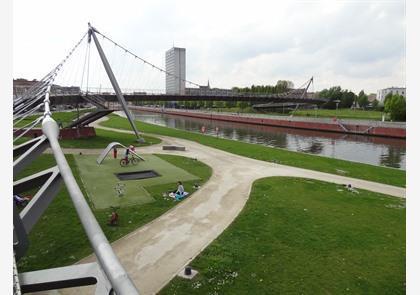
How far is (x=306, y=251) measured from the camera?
39.5 feet

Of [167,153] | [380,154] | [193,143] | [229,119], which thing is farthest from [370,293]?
[229,119]

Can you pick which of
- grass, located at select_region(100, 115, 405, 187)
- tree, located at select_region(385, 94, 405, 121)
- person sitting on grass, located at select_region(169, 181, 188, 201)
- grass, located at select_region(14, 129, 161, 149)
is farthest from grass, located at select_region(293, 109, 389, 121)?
person sitting on grass, located at select_region(169, 181, 188, 201)

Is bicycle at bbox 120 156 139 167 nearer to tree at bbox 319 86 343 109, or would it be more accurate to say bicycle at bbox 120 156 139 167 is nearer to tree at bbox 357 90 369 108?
tree at bbox 319 86 343 109

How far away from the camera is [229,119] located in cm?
9800

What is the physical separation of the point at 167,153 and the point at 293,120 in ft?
163

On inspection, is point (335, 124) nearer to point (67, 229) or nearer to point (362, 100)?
point (67, 229)

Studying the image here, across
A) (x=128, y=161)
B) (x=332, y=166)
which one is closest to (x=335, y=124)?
(x=332, y=166)

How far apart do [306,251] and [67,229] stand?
988cm

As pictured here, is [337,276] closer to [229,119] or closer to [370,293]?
[370,293]

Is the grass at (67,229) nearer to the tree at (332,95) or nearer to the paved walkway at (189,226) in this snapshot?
the paved walkway at (189,226)

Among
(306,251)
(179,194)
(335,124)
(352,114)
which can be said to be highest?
(352,114)

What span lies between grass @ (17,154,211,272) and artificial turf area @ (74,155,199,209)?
86 cm

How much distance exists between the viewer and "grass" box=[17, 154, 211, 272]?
1123 centimetres

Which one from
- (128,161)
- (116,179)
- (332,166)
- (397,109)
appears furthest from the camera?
(397,109)
